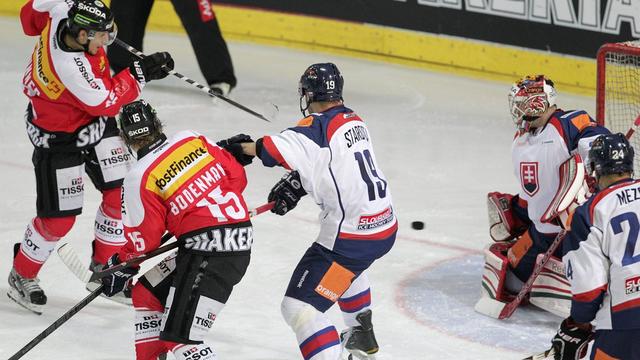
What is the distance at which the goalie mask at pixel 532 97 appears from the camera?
4.78 m

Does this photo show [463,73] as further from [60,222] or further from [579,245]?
[579,245]

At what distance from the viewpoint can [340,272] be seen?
13.4 feet

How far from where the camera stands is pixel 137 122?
3922 millimetres

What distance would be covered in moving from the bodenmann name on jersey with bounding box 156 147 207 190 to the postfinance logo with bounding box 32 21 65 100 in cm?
112

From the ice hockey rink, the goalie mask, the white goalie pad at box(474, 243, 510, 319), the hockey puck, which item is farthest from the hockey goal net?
the white goalie pad at box(474, 243, 510, 319)

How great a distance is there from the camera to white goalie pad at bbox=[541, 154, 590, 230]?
184 inches

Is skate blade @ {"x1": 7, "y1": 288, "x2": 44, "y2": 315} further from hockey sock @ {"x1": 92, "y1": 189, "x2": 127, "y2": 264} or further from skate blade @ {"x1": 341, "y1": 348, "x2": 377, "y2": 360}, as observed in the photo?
skate blade @ {"x1": 341, "y1": 348, "x2": 377, "y2": 360}

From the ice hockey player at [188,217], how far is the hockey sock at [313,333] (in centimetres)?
25

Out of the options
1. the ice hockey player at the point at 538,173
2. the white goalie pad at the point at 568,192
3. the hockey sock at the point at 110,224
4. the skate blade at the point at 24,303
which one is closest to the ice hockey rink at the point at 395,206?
the skate blade at the point at 24,303

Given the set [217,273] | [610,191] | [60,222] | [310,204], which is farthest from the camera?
[310,204]

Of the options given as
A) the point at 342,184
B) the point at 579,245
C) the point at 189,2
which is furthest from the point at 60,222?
the point at 189,2

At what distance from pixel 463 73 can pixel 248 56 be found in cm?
169

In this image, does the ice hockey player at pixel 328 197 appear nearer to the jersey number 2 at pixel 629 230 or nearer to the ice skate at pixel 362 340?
the ice skate at pixel 362 340

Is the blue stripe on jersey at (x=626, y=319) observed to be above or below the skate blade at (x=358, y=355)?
above
